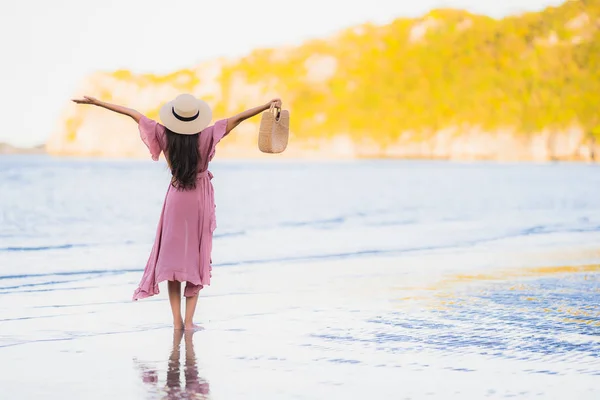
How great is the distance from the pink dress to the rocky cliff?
159906 millimetres

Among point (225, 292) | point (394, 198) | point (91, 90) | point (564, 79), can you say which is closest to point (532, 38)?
point (564, 79)

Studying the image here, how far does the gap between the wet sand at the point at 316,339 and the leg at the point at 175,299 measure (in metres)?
0.13

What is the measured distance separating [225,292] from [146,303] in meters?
1.15

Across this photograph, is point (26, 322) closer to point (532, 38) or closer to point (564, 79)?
point (564, 79)

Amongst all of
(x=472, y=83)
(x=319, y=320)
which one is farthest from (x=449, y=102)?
(x=319, y=320)

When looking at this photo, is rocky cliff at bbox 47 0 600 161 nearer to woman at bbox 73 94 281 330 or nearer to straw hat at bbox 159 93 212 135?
woman at bbox 73 94 281 330

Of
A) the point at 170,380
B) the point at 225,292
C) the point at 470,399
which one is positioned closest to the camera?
the point at 470,399

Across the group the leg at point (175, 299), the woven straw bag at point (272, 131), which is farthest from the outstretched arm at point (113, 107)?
the leg at point (175, 299)

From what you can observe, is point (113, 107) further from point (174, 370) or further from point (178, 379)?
point (178, 379)

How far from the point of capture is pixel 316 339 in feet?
23.5

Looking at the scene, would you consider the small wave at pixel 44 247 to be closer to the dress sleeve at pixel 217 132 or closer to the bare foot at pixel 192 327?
the bare foot at pixel 192 327

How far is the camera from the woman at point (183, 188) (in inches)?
279

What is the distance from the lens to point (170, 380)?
18.9 ft

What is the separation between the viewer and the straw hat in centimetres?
704
